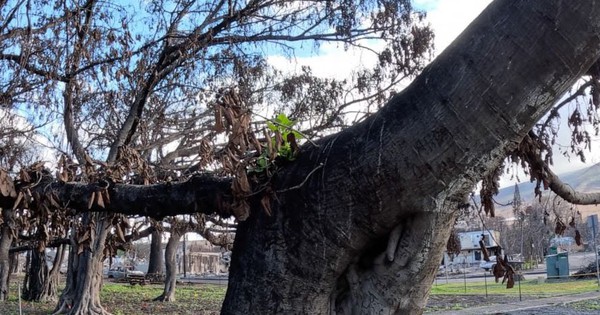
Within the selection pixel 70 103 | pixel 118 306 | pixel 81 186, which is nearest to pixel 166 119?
pixel 70 103

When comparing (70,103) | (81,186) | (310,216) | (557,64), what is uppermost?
(70,103)

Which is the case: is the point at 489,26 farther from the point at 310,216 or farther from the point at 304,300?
the point at 304,300

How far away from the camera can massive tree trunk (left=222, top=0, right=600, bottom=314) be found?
234cm

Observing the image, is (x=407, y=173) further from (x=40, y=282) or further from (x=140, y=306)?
(x=40, y=282)

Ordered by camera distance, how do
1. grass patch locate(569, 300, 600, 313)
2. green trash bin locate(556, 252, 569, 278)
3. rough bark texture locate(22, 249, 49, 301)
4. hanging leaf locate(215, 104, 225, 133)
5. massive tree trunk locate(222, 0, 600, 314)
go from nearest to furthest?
massive tree trunk locate(222, 0, 600, 314) → hanging leaf locate(215, 104, 225, 133) → grass patch locate(569, 300, 600, 313) → rough bark texture locate(22, 249, 49, 301) → green trash bin locate(556, 252, 569, 278)

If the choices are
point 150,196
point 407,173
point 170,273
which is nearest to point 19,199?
point 150,196

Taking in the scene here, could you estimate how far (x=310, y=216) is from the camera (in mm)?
2643

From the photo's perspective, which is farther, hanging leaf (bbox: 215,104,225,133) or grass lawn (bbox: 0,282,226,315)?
grass lawn (bbox: 0,282,226,315)

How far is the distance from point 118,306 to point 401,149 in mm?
18020

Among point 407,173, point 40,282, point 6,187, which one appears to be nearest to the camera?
point 407,173

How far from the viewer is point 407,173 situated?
2465 millimetres

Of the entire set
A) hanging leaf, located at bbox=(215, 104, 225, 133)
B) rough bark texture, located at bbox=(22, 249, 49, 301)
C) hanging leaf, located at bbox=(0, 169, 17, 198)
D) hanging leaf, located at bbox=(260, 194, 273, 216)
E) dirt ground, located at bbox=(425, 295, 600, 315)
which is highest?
hanging leaf, located at bbox=(215, 104, 225, 133)

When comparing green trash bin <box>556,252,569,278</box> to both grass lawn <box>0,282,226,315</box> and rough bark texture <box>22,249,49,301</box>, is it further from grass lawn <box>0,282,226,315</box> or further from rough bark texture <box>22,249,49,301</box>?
rough bark texture <box>22,249,49,301</box>

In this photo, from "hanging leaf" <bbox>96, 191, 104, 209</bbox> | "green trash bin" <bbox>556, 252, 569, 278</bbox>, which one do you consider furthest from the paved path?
"green trash bin" <bbox>556, 252, 569, 278</bbox>
